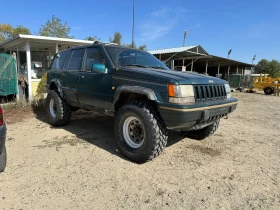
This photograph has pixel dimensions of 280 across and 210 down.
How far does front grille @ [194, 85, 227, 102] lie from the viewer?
3398 millimetres

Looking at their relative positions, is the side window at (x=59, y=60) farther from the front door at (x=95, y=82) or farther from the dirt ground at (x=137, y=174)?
the dirt ground at (x=137, y=174)

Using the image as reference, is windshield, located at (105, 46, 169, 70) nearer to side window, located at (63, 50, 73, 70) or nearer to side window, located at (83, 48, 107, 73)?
side window, located at (83, 48, 107, 73)

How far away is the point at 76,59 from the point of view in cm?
517

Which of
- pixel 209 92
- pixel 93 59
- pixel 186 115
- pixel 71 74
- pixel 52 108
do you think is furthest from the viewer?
pixel 52 108

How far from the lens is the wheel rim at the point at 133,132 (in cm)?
377

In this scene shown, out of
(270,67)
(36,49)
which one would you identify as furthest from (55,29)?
(270,67)

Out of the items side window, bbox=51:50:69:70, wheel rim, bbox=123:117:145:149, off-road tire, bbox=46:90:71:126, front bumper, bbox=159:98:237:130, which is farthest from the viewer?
side window, bbox=51:50:69:70

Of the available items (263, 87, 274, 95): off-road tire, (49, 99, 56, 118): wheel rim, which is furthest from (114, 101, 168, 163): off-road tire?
(263, 87, 274, 95): off-road tire

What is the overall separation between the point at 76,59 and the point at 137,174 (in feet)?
10.3

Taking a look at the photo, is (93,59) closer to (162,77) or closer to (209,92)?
(162,77)

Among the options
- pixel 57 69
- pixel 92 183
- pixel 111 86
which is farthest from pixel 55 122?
pixel 92 183

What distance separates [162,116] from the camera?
10.8 ft

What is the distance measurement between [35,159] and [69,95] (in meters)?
1.90

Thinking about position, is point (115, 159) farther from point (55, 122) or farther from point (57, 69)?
point (57, 69)
